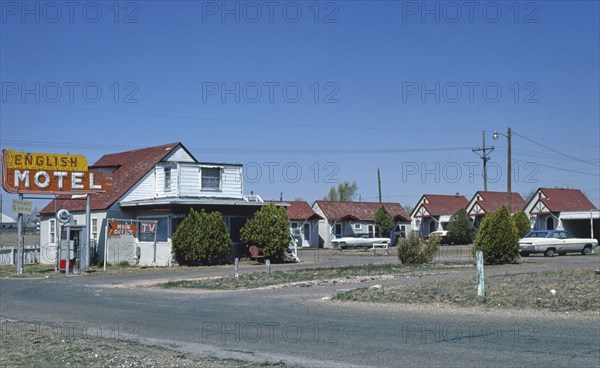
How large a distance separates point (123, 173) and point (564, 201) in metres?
40.4

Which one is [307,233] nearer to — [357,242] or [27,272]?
[357,242]

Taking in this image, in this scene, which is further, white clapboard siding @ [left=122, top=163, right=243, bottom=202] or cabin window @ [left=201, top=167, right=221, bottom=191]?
cabin window @ [left=201, top=167, right=221, bottom=191]

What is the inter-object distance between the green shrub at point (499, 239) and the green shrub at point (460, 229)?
36.5 metres

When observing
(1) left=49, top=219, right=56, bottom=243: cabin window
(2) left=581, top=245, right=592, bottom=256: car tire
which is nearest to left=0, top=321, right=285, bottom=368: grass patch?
(1) left=49, top=219, right=56, bottom=243: cabin window

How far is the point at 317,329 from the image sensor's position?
1436 centimetres

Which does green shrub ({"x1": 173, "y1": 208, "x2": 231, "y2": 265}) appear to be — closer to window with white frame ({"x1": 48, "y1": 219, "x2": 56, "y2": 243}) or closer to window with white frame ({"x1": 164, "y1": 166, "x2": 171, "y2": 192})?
window with white frame ({"x1": 164, "y1": 166, "x2": 171, "y2": 192})

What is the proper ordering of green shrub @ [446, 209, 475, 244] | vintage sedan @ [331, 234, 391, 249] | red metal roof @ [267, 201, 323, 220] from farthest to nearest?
green shrub @ [446, 209, 475, 244] < red metal roof @ [267, 201, 323, 220] < vintage sedan @ [331, 234, 391, 249]

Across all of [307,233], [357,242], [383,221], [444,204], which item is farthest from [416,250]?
[444,204]

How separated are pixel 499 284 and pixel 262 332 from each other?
32.8ft

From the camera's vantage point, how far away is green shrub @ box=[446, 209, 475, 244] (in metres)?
70.2

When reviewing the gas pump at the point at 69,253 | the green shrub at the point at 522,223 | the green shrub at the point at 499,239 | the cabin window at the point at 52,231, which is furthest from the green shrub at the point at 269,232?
the green shrub at the point at 522,223

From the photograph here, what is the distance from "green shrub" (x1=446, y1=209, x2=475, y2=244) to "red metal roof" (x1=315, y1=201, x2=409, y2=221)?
604cm

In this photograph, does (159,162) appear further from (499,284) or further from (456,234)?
(456,234)

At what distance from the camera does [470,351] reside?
11.4 metres
